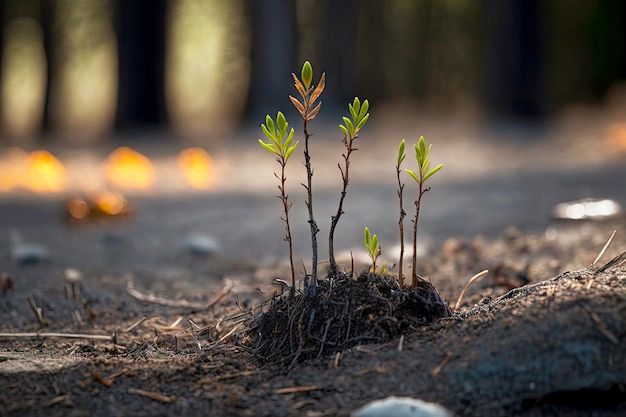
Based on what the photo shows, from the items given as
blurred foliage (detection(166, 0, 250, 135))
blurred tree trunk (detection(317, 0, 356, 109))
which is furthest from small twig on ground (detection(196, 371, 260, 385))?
blurred foliage (detection(166, 0, 250, 135))

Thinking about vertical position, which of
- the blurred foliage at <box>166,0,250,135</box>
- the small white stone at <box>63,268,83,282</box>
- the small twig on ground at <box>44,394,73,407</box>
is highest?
the blurred foliage at <box>166,0,250,135</box>

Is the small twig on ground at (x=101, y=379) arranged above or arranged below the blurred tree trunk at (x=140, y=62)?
below

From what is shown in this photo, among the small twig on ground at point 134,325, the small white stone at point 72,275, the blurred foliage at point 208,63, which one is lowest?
the small twig on ground at point 134,325

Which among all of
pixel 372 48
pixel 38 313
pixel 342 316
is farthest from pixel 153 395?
pixel 372 48

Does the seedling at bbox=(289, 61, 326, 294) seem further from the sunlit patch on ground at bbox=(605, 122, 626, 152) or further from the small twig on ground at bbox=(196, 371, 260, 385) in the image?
the sunlit patch on ground at bbox=(605, 122, 626, 152)

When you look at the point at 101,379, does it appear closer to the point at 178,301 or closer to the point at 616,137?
the point at 178,301

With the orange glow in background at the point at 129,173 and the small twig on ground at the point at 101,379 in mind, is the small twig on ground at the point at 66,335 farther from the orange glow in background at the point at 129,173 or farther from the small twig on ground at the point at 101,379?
the orange glow in background at the point at 129,173

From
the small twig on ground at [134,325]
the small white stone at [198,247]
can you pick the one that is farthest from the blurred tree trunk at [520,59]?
the small twig on ground at [134,325]
